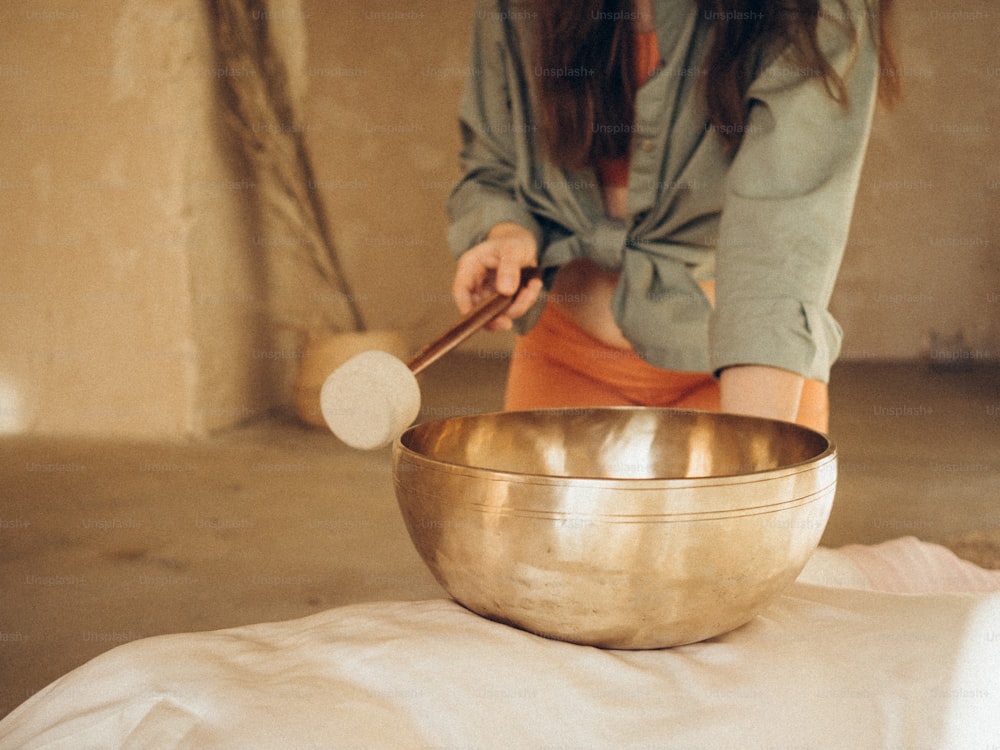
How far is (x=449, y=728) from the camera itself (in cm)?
38

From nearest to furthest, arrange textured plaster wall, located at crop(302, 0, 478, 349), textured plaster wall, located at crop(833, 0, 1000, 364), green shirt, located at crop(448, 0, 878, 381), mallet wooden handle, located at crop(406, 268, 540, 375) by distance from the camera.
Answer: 1. mallet wooden handle, located at crop(406, 268, 540, 375)
2. green shirt, located at crop(448, 0, 878, 381)
3. textured plaster wall, located at crop(302, 0, 478, 349)
4. textured plaster wall, located at crop(833, 0, 1000, 364)

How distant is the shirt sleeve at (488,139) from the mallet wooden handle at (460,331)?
0.21 metres

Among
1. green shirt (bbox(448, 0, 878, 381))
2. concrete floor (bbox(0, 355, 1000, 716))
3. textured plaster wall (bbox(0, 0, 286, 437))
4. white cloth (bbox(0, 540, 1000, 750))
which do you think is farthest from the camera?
textured plaster wall (bbox(0, 0, 286, 437))

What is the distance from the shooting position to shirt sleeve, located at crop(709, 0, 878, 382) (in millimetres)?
711

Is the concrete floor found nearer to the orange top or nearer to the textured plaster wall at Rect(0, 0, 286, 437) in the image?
the textured plaster wall at Rect(0, 0, 286, 437)

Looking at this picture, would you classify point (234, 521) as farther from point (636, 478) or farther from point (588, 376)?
point (636, 478)

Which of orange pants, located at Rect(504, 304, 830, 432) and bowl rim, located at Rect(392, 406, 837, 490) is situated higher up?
bowl rim, located at Rect(392, 406, 837, 490)

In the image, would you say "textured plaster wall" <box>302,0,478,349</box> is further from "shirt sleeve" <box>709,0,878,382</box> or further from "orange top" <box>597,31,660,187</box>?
"shirt sleeve" <box>709,0,878,382</box>

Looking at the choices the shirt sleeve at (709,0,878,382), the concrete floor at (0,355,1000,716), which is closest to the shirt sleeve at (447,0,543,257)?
the shirt sleeve at (709,0,878,382)

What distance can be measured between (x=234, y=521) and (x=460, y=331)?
1.65 meters

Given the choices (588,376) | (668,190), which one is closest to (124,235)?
(588,376)

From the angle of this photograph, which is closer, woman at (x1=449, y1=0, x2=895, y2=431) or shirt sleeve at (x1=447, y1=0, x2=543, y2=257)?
woman at (x1=449, y1=0, x2=895, y2=431)

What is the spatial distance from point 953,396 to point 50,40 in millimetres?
3559

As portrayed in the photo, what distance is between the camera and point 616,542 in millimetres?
397
